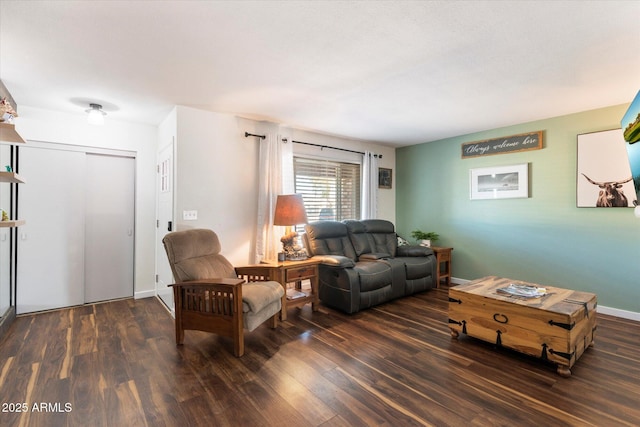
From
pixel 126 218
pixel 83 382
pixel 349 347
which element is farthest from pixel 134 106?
pixel 349 347

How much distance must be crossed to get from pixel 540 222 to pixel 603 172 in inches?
33.2

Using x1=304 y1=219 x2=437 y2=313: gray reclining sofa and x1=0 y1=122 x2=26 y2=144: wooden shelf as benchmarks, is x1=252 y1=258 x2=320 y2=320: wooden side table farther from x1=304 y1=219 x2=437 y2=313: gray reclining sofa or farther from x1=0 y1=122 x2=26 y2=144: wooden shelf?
x1=0 y1=122 x2=26 y2=144: wooden shelf

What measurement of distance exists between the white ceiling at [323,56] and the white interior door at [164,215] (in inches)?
24.0

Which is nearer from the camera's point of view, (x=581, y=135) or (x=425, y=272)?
(x=581, y=135)

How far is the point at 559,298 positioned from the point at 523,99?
2047 mm

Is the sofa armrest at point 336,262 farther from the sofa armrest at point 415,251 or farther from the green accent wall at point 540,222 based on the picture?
the green accent wall at point 540,222

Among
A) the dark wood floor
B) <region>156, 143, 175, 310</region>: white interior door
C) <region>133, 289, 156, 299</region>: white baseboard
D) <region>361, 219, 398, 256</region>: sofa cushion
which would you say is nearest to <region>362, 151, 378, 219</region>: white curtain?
<region>361, 219, 398, 256</region>: sofa cushion

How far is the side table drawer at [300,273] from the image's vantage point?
332cm

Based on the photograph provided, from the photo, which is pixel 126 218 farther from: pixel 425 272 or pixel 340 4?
pixel 425 272

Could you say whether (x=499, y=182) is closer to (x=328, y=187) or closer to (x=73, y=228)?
(x=328, y=187)

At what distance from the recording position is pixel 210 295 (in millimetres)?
2584

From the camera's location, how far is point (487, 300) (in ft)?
8.46

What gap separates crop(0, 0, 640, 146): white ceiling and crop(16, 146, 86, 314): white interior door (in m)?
0.73

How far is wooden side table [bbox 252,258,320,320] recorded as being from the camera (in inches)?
126
